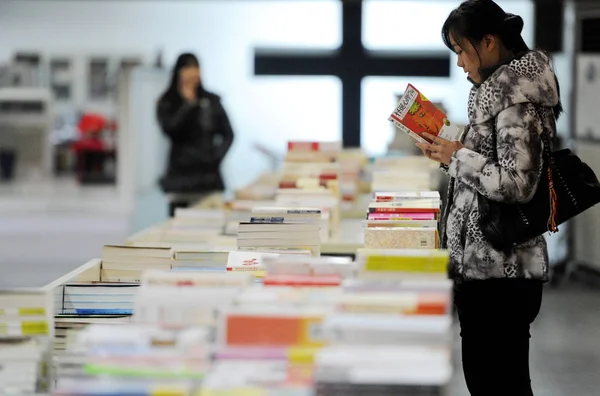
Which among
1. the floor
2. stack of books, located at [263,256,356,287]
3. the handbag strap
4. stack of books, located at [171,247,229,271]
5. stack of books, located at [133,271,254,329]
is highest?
the handbag strap

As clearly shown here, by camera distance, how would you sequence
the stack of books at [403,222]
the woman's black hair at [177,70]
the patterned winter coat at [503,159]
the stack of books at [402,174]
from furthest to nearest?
the woman's black hair at [177,70]
the stack of books at [402,174]
the stack of books at [403,222]
the patterned winter coat at [503,159]

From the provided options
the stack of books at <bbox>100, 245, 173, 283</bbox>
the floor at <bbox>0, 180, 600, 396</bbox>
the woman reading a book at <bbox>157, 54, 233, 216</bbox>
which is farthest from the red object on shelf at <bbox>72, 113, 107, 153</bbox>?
the stack of books at <bbox>100, 245, 173, 283</bbox>

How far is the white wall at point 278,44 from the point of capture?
424 inches

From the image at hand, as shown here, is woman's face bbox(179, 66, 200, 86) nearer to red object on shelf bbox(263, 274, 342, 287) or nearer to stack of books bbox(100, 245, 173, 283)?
stack of books bbox(100, 245, 173, 283)

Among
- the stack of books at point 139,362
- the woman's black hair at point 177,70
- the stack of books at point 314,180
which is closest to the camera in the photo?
the stack of books at point 139,362

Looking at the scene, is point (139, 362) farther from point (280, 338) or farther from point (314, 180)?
point (314, 180)

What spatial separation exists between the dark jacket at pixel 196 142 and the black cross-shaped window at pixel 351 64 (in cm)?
193

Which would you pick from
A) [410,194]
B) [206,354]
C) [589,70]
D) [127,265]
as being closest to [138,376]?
[206,354]

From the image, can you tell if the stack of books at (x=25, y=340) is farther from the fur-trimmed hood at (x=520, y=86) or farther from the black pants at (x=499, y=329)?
the fur-trimmed hood at (x=520, y=86)

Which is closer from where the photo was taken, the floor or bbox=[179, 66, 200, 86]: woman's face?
the floor

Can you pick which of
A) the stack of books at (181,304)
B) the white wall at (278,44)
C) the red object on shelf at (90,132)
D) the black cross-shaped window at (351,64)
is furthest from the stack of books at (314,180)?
the red object on shelf at (90,132)

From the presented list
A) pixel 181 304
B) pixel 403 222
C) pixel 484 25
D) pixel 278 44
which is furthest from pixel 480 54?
pixel 278 44

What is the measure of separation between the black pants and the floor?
0.15 meters

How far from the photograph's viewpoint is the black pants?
2.86 m
